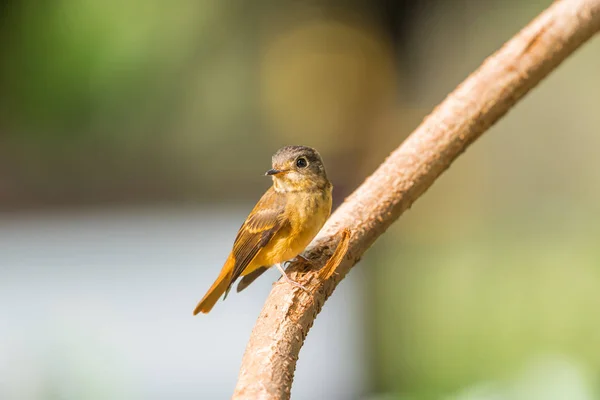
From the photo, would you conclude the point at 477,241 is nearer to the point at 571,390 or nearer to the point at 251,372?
the point at 571,390

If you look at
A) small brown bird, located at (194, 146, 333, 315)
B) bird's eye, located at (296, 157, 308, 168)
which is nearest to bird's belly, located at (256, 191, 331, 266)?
small brown bird, located at (194, 146, 333, 315)

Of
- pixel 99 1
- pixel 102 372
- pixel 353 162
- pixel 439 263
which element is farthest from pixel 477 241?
pixel 99 1

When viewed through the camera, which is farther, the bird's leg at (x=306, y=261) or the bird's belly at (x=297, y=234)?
the bird's belly at (x=297, y=234)

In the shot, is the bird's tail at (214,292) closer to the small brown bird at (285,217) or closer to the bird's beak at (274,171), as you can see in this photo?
the small brown bird at (285,217)

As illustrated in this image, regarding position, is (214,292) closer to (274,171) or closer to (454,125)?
(274,171)

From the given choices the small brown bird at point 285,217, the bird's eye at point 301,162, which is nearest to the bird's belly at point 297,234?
the small brown bird at point 285,217

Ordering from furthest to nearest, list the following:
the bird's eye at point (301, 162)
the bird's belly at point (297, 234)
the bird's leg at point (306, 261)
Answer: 1. the bird's eye at point (301, 162)
2. the bird's belly at point (297, 234)
3. the bird's leg at point (306, 261)

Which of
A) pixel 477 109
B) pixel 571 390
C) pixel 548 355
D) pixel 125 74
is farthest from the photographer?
pixel 125 74

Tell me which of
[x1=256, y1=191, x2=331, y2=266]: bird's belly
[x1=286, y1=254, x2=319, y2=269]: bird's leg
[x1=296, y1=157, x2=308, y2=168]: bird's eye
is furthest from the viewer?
[x1=296, y1=157, x2=308, y2=168]: bird's eye

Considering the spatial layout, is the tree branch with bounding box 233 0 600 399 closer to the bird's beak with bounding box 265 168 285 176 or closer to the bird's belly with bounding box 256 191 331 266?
the bird's belly with bounding box 256 191 331 266
